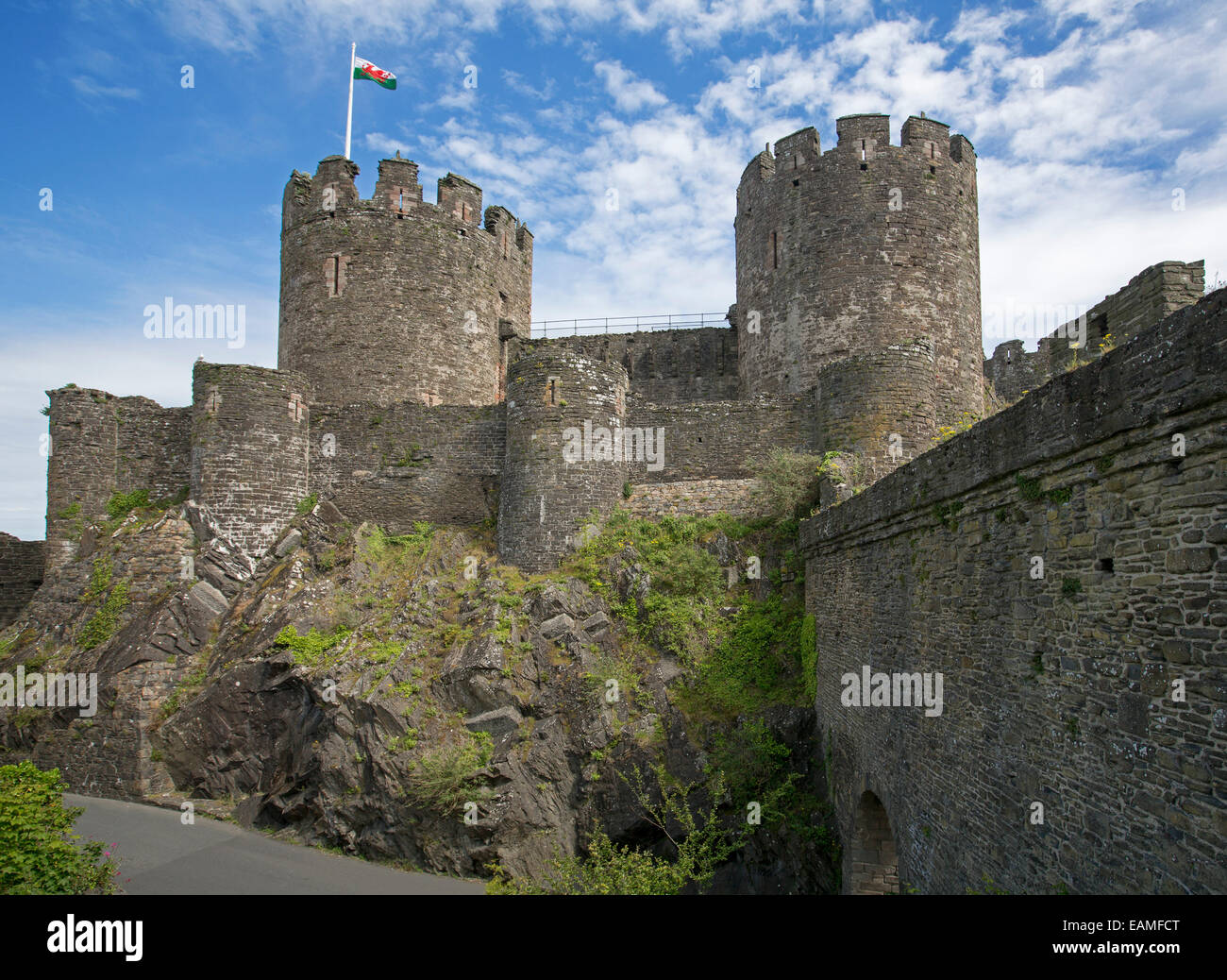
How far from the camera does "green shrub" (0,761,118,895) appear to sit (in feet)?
32.8

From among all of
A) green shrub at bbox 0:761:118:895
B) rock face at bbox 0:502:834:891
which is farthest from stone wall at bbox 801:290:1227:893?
green shrub at bbox 0:761:118:895

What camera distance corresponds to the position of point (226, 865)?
12703 mm

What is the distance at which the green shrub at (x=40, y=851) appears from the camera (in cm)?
999

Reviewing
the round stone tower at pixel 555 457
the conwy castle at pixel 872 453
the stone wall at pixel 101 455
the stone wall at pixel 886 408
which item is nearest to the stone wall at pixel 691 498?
the conwy castle at pixel 872 453

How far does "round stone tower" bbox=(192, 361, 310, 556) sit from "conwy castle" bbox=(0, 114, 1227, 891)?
6 cm

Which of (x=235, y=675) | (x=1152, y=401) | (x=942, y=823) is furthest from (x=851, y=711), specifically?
(x=235, y=675)

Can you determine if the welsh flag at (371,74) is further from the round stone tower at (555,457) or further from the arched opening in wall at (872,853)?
the arched opening in wall at (872,853)

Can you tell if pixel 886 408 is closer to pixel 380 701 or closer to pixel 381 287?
pixel 380 701

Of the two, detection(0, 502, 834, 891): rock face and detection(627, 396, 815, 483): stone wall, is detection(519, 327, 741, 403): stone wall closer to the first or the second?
detection(627, 396, 815, 483): stone wall

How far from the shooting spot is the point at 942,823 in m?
7.41

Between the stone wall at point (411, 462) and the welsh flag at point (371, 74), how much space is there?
1059 cm

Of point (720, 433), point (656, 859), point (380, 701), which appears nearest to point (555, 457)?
point (720, 433)

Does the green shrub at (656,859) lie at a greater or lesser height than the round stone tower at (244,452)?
lesser

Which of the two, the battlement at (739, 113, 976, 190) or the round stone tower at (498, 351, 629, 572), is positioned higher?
the battlement at (739, 113, 976, 190)
